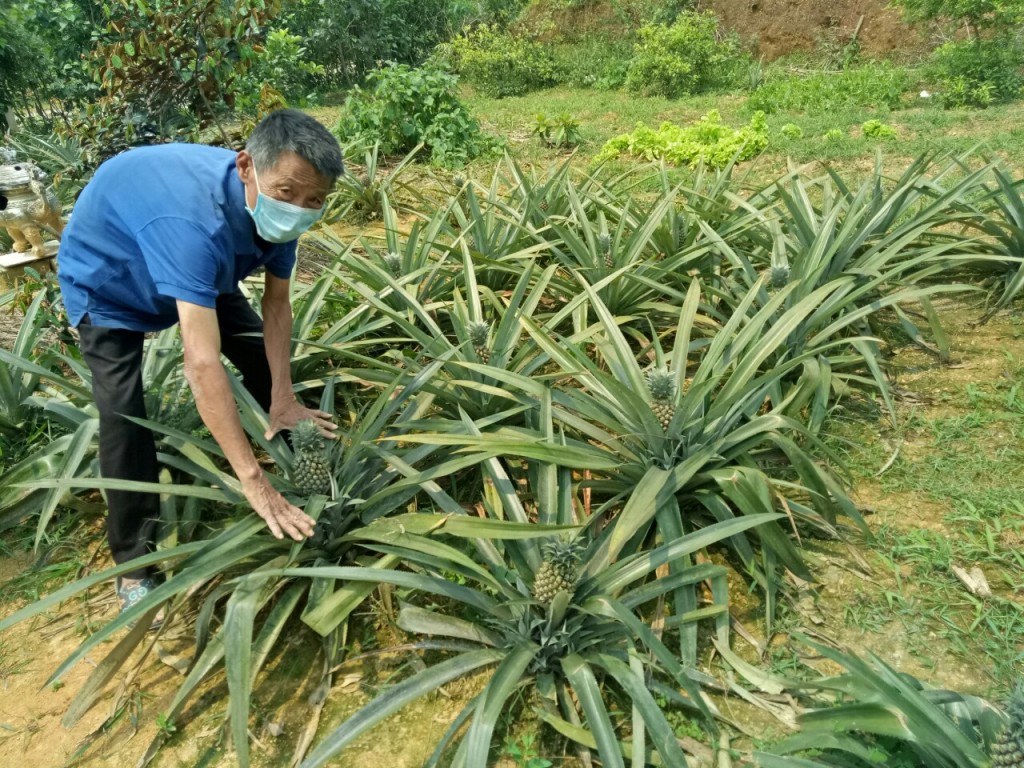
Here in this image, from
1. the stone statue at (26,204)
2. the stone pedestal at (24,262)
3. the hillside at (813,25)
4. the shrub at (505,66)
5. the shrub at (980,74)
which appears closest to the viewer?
the stone statue at (26,204)

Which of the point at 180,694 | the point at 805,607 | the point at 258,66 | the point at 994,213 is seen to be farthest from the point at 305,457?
the point at 258,66

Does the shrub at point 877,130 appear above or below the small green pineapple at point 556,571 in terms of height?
below

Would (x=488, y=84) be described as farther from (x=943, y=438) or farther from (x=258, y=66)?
(x=943, y=438)

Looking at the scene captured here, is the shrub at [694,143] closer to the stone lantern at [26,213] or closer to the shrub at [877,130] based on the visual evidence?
the shrub at [877,130]

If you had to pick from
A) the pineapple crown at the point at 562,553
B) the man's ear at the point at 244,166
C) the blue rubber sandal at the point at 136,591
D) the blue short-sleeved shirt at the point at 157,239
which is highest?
the man's ear at the point at 244,166

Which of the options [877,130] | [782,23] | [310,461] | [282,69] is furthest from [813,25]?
[310,461]

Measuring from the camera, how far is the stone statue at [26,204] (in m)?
3.58

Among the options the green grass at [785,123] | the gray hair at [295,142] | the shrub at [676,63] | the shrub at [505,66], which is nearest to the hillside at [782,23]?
the shrub at [505,66]

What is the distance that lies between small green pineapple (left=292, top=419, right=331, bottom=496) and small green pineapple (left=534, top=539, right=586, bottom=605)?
748 mm

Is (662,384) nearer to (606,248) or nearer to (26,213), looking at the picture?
(606,248)

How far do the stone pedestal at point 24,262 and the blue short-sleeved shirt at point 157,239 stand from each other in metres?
2.14

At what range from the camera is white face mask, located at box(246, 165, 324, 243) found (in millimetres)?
1853

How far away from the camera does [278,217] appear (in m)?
1.88

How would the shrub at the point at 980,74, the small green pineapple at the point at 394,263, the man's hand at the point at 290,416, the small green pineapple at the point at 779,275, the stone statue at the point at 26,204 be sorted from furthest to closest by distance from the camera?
the shrub at the point at 980,74 → the stone statue at the point at 26,204 → the small green pineapple at the point at 394,263 → the small green pineapple at the point at 779,275 → the man's hand at the point at 290,416
